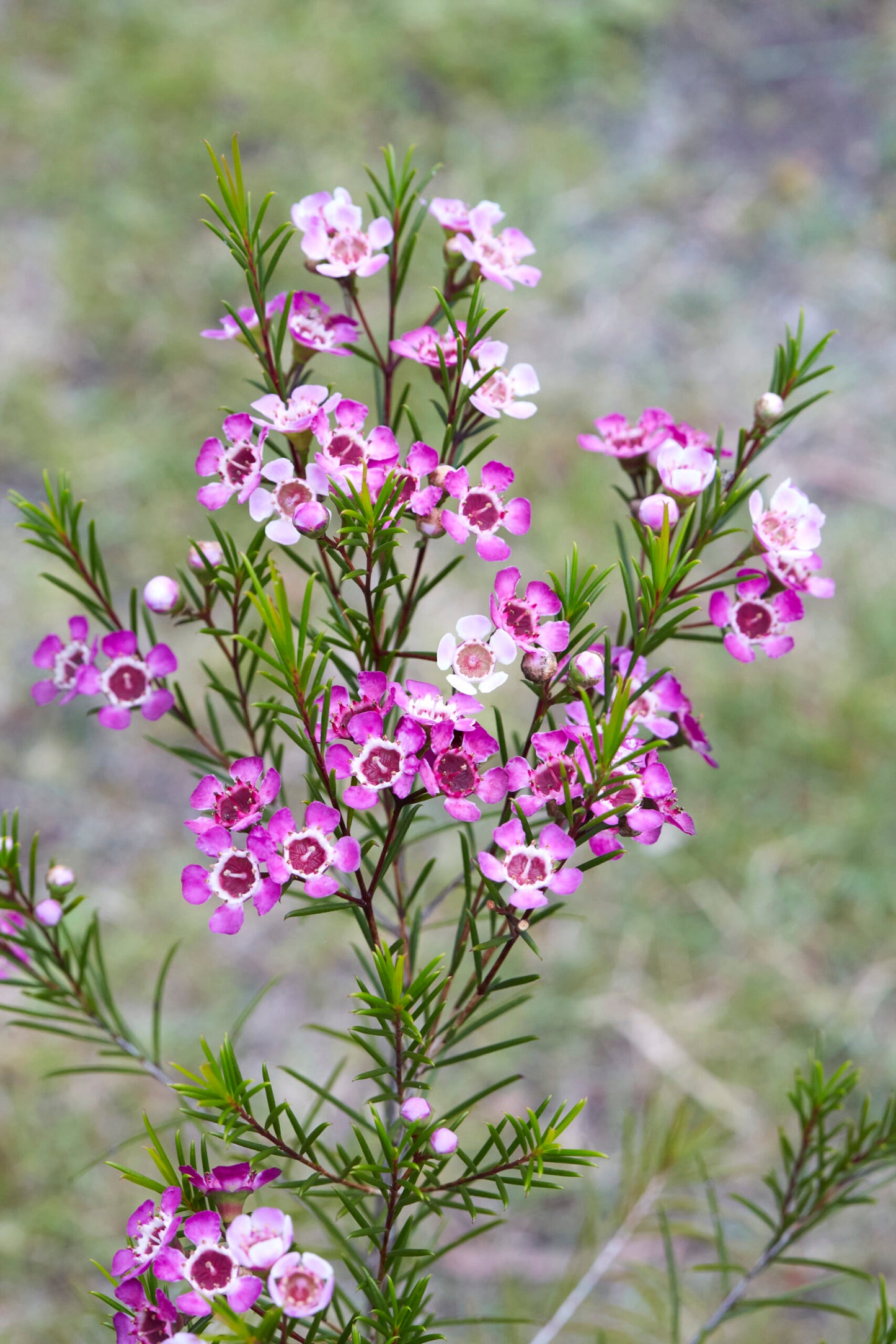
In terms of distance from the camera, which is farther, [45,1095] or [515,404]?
[45,1095]

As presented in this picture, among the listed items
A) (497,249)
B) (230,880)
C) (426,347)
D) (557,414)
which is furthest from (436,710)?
(557,414)

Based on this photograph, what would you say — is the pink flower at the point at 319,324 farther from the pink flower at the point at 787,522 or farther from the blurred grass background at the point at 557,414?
the blurred grass background at the point at 557,414

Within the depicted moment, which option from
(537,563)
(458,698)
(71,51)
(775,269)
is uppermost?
(71,51)

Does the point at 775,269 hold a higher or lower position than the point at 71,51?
lower

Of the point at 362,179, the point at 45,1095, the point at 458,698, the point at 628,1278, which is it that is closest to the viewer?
the point at 458,698

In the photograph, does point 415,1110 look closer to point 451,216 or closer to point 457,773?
point 457,773

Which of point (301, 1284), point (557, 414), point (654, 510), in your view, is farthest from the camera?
point (557, 414)

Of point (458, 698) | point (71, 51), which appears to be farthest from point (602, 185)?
point (458, 698)

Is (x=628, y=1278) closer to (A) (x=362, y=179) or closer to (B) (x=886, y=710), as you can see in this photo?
(B) (x=886, y=710)
